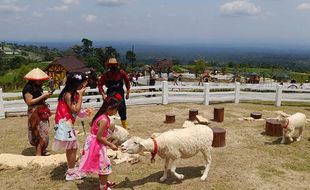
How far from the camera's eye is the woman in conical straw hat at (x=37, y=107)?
667 centimetres

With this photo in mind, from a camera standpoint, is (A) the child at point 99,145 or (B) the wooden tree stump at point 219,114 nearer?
(A) the child at point 99,145

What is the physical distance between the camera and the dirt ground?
596cm

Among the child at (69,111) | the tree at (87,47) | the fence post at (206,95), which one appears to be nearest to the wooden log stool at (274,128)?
the fence post at (206,95)

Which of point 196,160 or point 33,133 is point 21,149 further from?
point 196,160

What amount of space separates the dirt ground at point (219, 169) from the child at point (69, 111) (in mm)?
734

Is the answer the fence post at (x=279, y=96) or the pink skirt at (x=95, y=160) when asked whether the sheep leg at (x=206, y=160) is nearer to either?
the pink skirt at (x=95, y=160)

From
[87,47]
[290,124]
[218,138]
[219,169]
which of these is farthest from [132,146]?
[87,47]

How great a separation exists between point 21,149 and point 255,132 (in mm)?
6034

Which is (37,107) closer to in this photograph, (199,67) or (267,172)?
(267,172)

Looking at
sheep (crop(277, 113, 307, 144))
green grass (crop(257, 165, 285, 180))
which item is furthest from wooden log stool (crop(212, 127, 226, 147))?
sheep (crop(277, 113, 307, 144))

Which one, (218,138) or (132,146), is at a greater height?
(132,146)

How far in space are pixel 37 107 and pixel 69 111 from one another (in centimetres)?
150

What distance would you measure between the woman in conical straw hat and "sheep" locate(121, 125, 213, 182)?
2.41 meters

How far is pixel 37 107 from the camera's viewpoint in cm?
693
